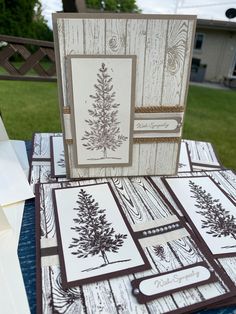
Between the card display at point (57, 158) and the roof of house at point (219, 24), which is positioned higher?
the roof of house at point (219, 24)

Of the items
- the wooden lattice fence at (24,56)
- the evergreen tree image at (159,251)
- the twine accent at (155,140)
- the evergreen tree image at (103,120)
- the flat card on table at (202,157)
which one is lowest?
the evergreen tree image at (159,251)

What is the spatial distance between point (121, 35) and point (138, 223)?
37 cm

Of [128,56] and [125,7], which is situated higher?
[125,7]

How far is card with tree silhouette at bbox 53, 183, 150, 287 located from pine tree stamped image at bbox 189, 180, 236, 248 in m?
0.16

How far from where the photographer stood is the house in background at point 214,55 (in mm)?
7609

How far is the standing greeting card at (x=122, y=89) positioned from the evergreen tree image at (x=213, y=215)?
0.33 ft

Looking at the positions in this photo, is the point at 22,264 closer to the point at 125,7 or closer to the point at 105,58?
the point at 105,58

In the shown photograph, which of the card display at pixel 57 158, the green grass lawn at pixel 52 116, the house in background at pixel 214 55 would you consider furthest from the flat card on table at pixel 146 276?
the house in background at pixel 214 55

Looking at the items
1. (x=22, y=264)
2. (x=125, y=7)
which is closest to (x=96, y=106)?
(x=22, y=264)

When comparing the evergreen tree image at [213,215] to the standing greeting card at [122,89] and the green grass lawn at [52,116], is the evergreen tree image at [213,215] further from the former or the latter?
the green grass lawn at [52,116]

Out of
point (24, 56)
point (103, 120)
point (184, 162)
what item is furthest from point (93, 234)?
point (24, 56)

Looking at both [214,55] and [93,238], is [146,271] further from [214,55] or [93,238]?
[214,55]

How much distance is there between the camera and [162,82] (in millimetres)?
611

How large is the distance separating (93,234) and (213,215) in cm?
25
